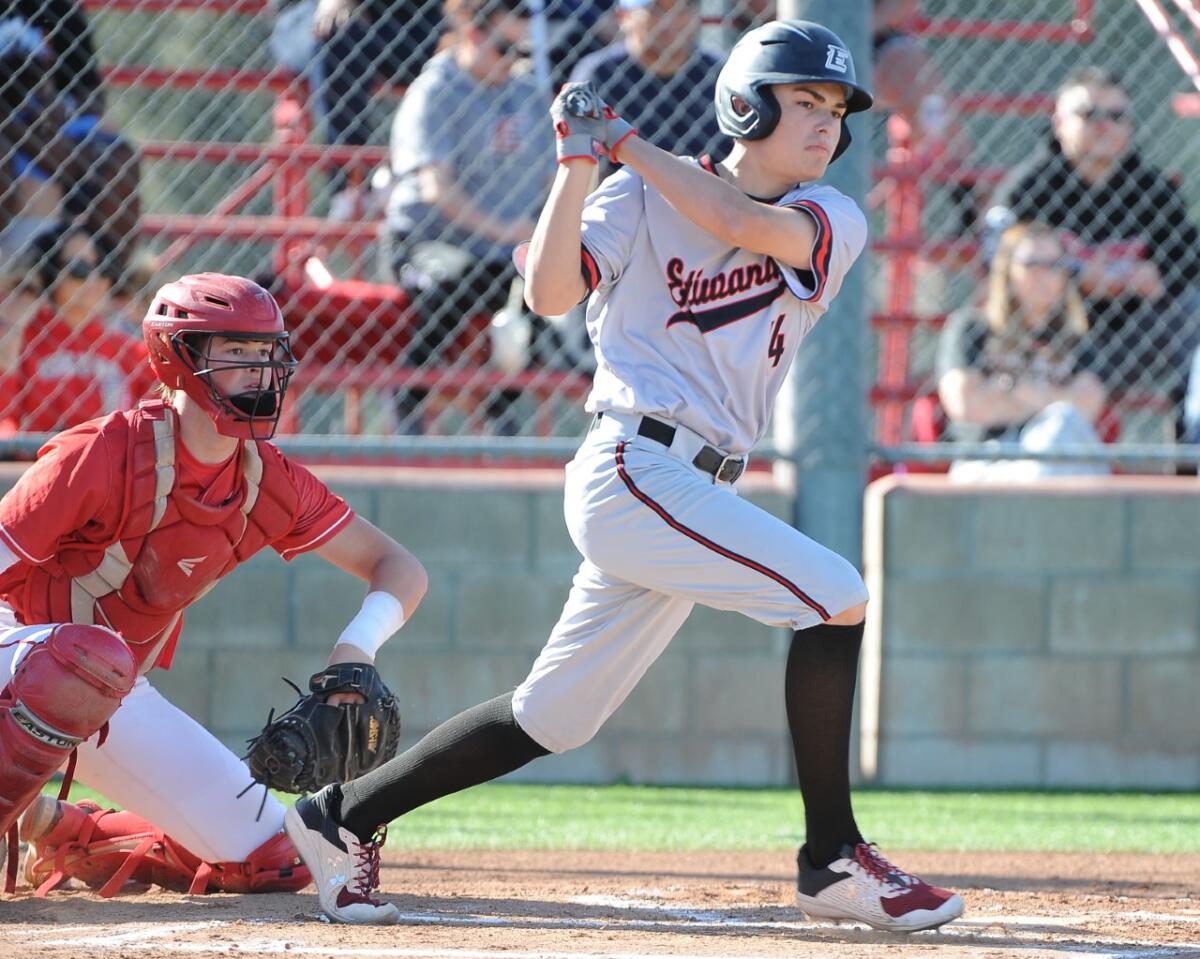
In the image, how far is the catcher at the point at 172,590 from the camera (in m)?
3.12

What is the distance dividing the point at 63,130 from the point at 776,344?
3608 millimetres

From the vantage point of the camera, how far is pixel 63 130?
6102 mm

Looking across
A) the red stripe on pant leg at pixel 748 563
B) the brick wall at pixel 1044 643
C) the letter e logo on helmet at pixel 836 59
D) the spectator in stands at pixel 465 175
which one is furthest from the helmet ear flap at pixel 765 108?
the spectator in stands at pixel 465 175

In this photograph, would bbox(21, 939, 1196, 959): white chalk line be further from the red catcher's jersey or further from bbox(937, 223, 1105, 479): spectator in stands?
bbox(937, 223, 1105, 479): spectator in stands

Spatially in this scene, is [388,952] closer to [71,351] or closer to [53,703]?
[53,703]

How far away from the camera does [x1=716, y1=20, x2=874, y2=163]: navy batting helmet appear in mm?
3312

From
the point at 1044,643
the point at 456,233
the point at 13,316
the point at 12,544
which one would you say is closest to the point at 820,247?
the point at 12,544

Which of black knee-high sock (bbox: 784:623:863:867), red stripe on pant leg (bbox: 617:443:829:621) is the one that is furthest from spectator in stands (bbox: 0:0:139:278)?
black knee-high sock (bbox: 784:623:863:867)

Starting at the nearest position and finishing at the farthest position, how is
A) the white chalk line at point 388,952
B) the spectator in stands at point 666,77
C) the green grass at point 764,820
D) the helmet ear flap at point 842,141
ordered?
the white chalk line at point 388,952 < the helmet ear flap at point 842,141 < the green grass at point 764,820 < the spectator in stands at point 666,77

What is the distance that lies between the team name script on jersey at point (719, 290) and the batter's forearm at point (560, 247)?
19 cm

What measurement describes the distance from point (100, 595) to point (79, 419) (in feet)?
8.53

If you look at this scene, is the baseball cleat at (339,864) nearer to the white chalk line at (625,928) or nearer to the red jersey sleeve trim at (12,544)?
the white chalk line at (625,928)

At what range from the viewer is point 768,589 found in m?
3.18

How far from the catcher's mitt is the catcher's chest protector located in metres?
0.33
